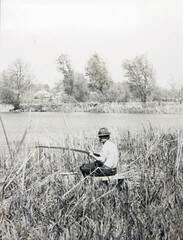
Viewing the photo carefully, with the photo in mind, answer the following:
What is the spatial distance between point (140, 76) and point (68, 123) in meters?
0.38

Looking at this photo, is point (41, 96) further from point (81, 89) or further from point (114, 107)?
point (114, 107)

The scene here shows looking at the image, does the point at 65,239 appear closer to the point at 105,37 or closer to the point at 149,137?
the point at 149,137

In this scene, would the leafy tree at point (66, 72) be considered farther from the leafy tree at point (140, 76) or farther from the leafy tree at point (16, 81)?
the leafy tree at point (140, 76)

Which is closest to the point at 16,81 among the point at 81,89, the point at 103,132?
the point at 81,89

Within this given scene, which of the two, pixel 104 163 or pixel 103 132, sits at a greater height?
pixel 103 132

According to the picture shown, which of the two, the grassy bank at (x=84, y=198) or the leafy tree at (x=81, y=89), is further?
the leafy tree at (x=81, y=89)

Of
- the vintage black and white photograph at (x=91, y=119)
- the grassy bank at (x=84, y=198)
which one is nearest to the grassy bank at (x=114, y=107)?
the vintage black and white photograph at (x=91, y=119)

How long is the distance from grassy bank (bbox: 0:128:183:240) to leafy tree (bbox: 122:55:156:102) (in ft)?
0.68

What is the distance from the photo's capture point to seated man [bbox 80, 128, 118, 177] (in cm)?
103

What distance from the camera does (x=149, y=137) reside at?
3.85 ft

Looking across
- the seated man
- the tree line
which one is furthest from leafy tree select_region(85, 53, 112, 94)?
the seated man

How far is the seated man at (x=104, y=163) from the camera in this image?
3.36 ft

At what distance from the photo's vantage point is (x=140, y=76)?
118 centimetres

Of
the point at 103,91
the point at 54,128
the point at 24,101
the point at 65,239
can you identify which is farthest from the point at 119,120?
the point at 65,239
